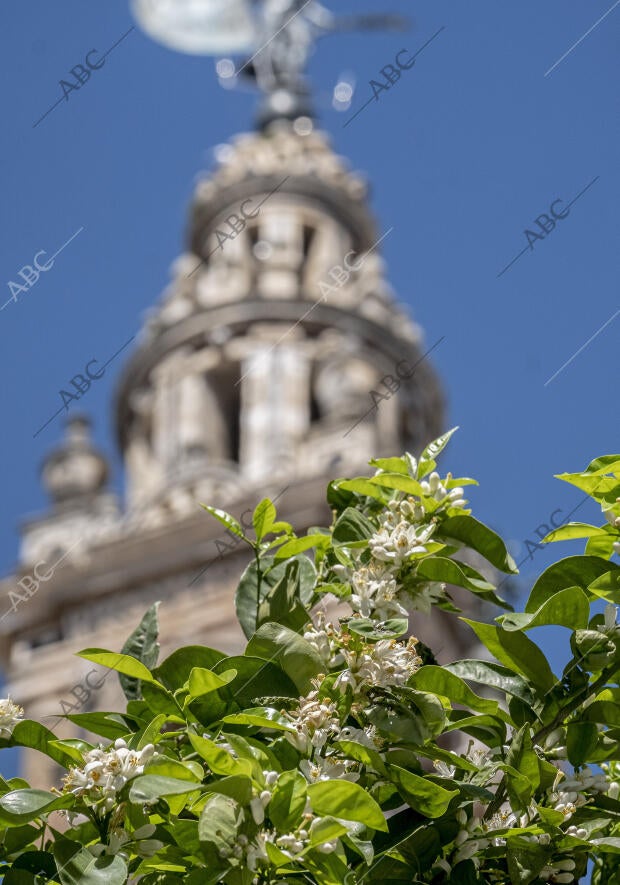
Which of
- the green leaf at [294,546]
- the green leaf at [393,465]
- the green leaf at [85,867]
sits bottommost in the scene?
the green leaf at [85,867]

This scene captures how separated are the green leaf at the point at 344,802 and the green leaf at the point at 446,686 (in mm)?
686

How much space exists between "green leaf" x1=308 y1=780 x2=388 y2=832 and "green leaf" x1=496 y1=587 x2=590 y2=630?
80 centimetres

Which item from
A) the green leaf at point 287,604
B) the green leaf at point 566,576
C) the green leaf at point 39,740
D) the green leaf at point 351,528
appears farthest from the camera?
the green leaf at point 351,528

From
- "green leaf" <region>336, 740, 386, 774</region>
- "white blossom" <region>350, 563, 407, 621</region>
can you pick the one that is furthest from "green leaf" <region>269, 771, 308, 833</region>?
"white blossom" <region>350, 563, 407, 621</region>

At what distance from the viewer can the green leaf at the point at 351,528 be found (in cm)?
618

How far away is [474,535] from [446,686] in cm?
57

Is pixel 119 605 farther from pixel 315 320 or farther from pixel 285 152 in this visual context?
pixel 285 152

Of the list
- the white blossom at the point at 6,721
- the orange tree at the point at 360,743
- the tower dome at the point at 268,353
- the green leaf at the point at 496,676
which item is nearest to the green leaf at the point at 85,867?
the orange tree at the point at 360,743

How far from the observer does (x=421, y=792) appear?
17.8ft

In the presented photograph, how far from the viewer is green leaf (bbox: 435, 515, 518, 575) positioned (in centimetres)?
608

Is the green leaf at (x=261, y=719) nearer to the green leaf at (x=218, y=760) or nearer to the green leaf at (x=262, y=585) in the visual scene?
the green leaf at (x=218, y=760)

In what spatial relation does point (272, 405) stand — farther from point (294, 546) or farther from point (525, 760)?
point (525, 760)

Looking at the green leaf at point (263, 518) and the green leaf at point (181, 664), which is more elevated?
the green leaf at point (263, 518)

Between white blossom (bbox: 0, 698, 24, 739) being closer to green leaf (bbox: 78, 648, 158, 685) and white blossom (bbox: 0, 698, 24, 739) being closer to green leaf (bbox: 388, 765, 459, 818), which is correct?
green leaf (bbox: 78, 648, 158, 685)
